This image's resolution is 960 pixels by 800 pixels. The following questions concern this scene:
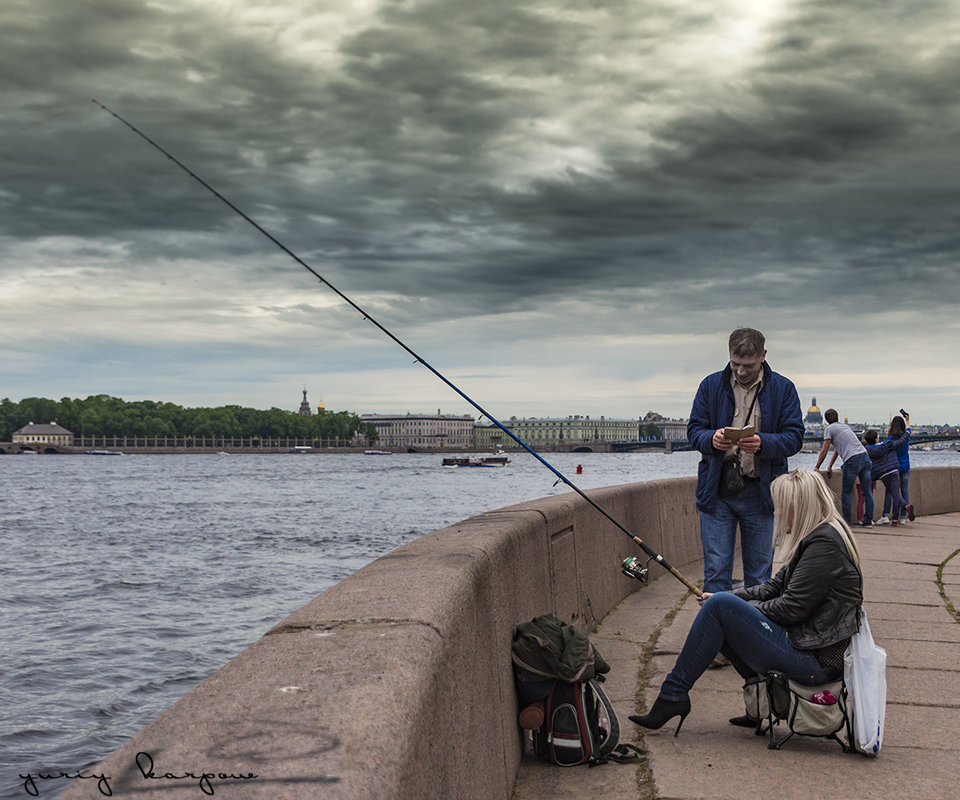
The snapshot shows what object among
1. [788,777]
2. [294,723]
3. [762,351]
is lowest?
[788,777]

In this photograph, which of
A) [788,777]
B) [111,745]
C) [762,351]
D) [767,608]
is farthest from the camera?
[111,745]

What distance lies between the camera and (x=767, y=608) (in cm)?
392

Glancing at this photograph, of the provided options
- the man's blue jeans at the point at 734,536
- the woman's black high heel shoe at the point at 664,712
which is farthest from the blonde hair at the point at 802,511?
the man's blue jeans at the point at 734,536

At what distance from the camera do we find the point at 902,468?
546 inches

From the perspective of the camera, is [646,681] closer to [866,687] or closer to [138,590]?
[866,687]

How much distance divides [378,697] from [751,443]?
11.3 feet

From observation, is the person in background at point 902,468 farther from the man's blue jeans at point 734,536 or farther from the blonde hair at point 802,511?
the blonde hair at point 802,511

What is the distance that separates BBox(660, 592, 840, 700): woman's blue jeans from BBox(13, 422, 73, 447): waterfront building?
585ft

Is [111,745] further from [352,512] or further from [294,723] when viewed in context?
[352,512]

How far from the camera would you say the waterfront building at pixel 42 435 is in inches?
6609

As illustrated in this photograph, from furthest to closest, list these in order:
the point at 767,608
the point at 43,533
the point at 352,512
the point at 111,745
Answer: the point at 352,512, the point at 43,533, the point at 111,745, the point at 767,608

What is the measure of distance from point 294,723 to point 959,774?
280 centimetres

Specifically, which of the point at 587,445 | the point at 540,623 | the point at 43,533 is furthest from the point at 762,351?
the point at 587,445

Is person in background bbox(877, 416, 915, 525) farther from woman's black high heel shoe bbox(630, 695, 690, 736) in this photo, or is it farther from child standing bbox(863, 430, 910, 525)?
woman's black high heel shoe bbox(630, 695, 690, 736)
